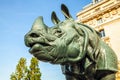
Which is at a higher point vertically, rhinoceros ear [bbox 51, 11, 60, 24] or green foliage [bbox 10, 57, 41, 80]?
green foliage [bbox 10, 57, 41, 80]

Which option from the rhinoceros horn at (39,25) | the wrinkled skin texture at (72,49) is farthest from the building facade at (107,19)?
the rhinoceros horn at (39,25)

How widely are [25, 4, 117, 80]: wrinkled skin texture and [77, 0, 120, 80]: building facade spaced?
21.6m

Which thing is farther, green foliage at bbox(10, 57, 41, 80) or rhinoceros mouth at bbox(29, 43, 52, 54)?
green foliage at bbox(10, 57, 41, 80)

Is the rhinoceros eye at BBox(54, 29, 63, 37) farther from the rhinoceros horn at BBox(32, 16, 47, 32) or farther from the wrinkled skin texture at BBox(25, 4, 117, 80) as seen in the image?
the rhinoceros horn at BBox(32, 16, 47, 32)

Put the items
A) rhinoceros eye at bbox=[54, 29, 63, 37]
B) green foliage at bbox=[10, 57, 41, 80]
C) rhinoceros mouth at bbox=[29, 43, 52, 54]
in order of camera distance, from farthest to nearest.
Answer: green foliage at bbox=[10, 57, 41, 80], rhinoceros eye at bbox=[54, 29, 63, 37], rhinoceros mouth at bbox=[29, 43, 52, 54]

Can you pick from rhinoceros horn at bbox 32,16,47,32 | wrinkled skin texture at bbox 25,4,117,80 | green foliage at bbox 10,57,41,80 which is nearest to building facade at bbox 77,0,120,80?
green foliage at bbox 10,57,41,80

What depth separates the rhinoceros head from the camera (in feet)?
5.96

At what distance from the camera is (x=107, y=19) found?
25.5 metres

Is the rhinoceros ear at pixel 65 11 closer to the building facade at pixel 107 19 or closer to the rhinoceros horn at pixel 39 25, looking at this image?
the rhinoceros horn at pixel 39 25

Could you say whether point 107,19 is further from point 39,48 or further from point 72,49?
point 39,48

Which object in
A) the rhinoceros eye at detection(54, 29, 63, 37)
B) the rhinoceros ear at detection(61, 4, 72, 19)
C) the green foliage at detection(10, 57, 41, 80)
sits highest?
the green foliage at detection(10, 57, 41, 80)

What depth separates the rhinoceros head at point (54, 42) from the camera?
1.82 meters

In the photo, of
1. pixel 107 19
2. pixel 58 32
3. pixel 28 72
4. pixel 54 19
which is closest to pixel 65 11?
pixel 54 19

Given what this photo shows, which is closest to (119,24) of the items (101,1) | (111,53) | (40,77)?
(101,1)
